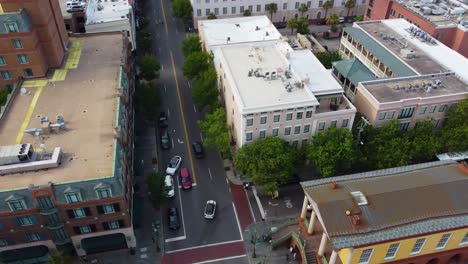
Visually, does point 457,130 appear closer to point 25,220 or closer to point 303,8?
point 303,8

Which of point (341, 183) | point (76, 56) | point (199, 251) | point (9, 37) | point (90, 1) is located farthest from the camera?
point (90, 1)

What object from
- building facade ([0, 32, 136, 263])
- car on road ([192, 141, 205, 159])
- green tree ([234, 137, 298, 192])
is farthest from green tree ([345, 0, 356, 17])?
building facade ([0, 32, 136, 263])

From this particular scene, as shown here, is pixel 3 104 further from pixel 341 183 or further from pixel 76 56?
pixel 341 183

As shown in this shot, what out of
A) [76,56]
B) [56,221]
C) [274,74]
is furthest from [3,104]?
[274,74]

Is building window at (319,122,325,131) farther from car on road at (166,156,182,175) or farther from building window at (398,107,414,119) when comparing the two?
car on road at (166,156,182,175)

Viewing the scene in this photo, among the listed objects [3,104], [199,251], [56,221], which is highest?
[3,104]

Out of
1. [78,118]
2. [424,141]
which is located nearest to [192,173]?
[78,118]

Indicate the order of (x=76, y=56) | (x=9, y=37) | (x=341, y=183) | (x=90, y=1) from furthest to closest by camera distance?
(x=90, y=1), (x=76, y=56), (x=9, y=37), (x=341, y=183)

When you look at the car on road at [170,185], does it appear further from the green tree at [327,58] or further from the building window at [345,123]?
the green tree at [327,58]
